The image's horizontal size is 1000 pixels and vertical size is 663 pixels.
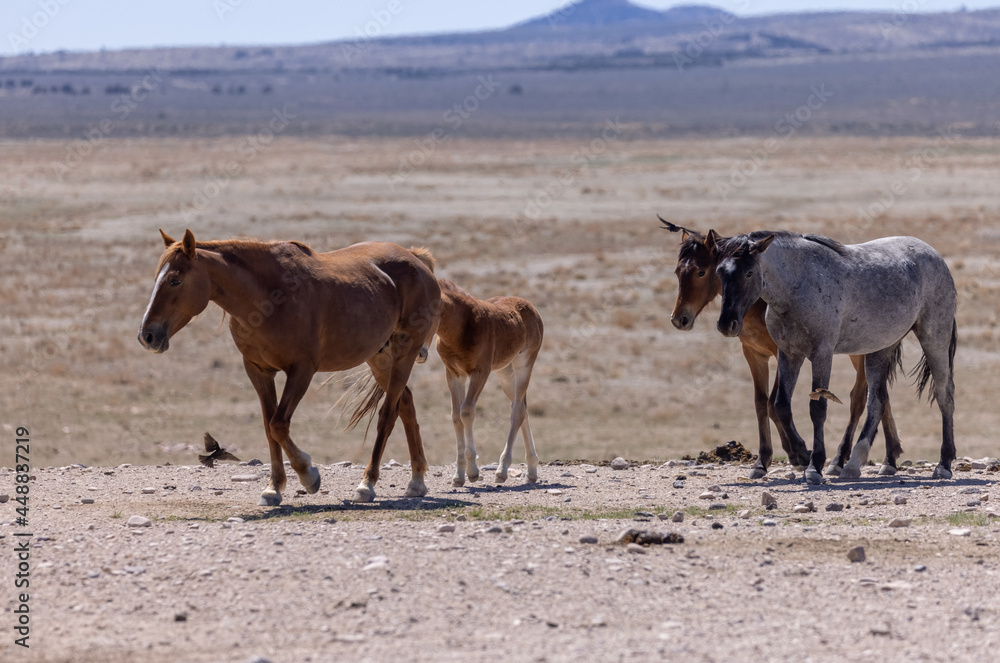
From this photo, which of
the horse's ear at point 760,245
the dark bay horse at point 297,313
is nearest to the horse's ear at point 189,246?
the dark bay horse at point 297,313

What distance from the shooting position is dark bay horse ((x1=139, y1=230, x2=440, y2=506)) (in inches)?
323

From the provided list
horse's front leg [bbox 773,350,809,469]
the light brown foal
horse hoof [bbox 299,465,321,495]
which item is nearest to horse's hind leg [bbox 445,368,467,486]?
the light brown foal

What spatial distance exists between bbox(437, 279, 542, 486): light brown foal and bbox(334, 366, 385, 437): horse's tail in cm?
72

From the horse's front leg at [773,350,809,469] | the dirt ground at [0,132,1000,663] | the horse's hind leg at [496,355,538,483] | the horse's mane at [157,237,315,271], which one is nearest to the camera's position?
the dirt ground at [0,132,1000,663]

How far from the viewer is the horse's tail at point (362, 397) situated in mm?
10891

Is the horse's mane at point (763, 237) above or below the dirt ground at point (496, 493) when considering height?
above

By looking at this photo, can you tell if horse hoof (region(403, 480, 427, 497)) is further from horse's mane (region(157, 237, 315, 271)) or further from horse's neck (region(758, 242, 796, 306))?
horse's neck (region(758, 242, 796, 306))

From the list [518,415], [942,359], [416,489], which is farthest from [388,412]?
[942,359]

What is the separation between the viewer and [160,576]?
21.9ft

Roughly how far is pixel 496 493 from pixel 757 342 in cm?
307

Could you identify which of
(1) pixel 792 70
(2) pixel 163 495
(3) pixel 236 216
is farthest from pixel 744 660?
(1) pixel 792 70

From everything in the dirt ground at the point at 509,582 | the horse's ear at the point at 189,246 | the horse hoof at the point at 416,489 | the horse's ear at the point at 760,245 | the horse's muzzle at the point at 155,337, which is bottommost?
the horse hoof at the point at 416,489

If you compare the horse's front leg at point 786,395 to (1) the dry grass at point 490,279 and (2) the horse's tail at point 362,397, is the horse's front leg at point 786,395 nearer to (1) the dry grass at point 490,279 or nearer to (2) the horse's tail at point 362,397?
(2) the horse's tail at point 362,397

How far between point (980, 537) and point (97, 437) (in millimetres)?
11813
